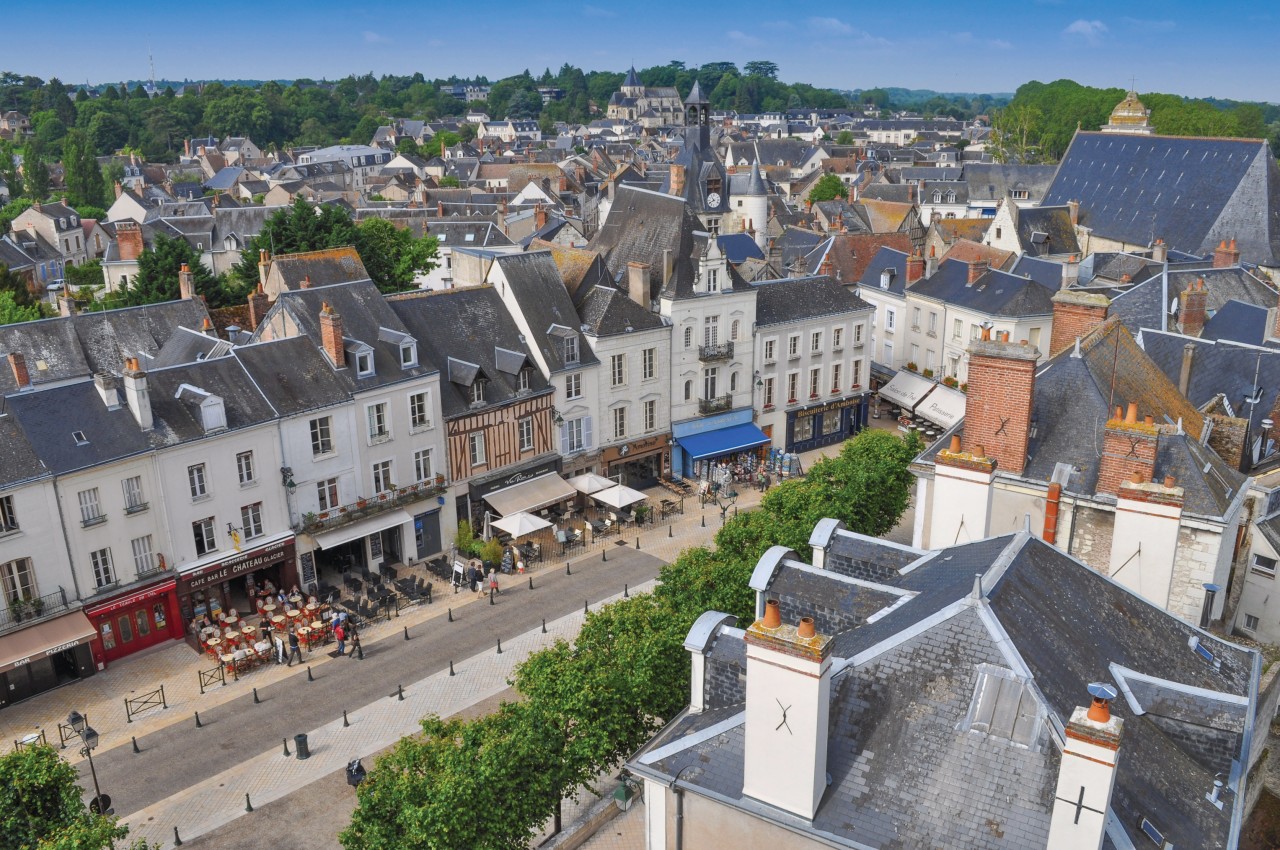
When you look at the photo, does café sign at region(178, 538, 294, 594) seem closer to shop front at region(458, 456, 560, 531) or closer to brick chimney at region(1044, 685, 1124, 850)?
shop front at region(458, 456, 560, 531)

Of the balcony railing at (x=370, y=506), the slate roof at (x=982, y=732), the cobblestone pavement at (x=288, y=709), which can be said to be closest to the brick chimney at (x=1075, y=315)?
the slate roof at (x=982, y=732)

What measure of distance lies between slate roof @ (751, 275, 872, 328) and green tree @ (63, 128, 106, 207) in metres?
92.2

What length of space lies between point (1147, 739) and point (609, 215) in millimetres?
34992

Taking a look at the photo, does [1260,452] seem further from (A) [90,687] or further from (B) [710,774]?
(A) [90,687]

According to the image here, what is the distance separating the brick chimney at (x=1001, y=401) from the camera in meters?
16.8

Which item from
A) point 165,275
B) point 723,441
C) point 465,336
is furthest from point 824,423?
point 165,275

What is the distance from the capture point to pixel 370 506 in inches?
1224

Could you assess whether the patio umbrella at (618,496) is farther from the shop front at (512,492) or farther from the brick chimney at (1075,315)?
the brick chimney at (1075,315)

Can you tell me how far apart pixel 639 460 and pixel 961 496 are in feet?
78.2

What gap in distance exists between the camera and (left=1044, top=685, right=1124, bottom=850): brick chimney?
28.9 feet

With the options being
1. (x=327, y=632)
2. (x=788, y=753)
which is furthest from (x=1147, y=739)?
(x=327, y=632)

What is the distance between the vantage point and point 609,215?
4291 centimetres

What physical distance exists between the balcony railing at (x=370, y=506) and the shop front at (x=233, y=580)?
0.81 m

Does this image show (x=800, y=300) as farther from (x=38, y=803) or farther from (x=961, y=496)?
(x=38, y=803)
